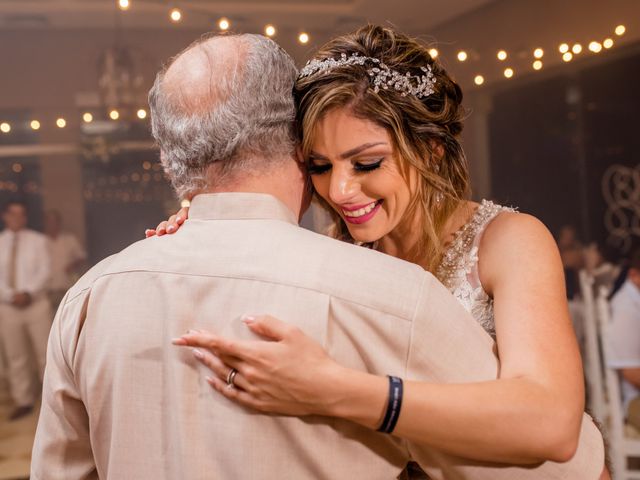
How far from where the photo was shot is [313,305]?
1.05 m

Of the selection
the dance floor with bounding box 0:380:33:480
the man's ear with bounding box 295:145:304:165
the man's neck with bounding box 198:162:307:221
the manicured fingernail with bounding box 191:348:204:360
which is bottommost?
the dance floor with bounding box 0:380:33:480

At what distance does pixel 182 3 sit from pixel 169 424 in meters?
4.51

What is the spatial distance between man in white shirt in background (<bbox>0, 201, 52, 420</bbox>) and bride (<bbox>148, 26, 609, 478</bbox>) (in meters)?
3.33

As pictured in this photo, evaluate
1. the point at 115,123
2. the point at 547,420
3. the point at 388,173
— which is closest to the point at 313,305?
the point at 547,420

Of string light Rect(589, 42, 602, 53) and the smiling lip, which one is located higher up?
string light Rect(589, 42, 602, 53)

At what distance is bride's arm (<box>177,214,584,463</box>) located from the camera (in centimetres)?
102

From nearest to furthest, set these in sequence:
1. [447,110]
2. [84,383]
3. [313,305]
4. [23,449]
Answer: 1. [313,305]
2. [84,383]
3. [447,110]
4. [23,449]

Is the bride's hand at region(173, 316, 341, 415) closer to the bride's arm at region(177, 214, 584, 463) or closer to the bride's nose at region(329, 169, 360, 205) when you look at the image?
the bride's arm at region(177, 214, 584, 463)

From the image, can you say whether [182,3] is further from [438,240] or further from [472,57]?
[438,240]

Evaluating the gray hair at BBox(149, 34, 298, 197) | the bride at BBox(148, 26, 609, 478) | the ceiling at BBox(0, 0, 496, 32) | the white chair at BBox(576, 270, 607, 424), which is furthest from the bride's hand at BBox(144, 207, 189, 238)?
the ceiling at BBox(0, 0, 496, 32)

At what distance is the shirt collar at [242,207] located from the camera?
1144mm

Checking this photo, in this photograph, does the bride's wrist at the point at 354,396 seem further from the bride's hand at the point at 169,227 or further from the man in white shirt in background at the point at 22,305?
the man in white shirt in background at the point at 22,305

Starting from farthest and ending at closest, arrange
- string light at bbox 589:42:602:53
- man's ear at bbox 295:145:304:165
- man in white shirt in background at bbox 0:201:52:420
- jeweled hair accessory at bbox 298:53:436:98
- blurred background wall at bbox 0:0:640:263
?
string light at bbox 589:42:602:53 → blurred background wall at bbox 0:0:640:263 → man in white shirt in background at bbox 0:201:52:420 → jeweled hair accessory at bbox 298:53:436:98 → man's ear at bbox 295:145:304:165

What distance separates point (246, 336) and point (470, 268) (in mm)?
869
